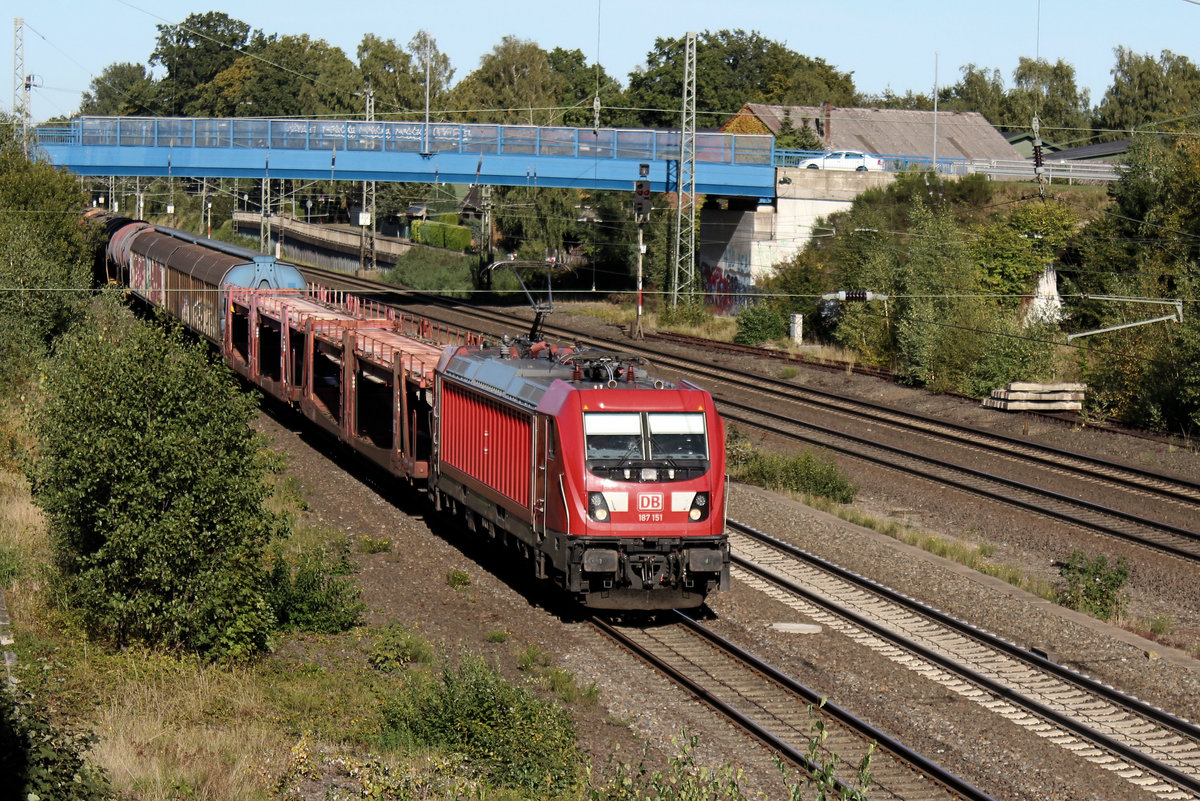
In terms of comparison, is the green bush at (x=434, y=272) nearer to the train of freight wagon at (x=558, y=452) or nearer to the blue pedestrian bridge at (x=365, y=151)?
the blue pedestrian bridge at (x=365, y=151)

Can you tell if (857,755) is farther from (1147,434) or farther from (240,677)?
(1147,434)

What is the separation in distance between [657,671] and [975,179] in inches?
1841

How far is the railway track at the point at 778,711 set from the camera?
11.8 m

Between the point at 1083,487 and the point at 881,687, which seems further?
the point at 1083,487

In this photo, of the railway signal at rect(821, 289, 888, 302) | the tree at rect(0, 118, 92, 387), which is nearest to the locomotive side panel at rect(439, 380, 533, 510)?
the tree at rect(0, 118, 92, 387)

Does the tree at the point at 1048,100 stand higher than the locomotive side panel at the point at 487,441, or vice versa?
the tree at the point at 1048,100

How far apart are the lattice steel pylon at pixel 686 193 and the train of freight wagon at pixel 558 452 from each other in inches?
1025

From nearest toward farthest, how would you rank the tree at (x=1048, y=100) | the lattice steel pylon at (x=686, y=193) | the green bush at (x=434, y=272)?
the lattice steel pylon at (x=686, y=193)
the green bush at (x=434, y=272)
the tree at (x=1048, y=100)

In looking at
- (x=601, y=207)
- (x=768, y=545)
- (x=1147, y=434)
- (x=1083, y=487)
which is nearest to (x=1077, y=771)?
(x=768, y=545)

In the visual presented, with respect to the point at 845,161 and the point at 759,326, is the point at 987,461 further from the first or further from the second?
the point at 845,161

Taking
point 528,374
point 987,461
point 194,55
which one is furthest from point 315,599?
point 194,55

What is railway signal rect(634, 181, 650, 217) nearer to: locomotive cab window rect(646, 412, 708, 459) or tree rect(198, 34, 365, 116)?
locomotive cab window rect(646, 412, 708, 459)

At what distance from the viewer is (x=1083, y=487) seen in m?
26.5

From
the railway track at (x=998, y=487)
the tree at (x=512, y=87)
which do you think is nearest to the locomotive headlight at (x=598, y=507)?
the railway track at (x=998, y=487)
